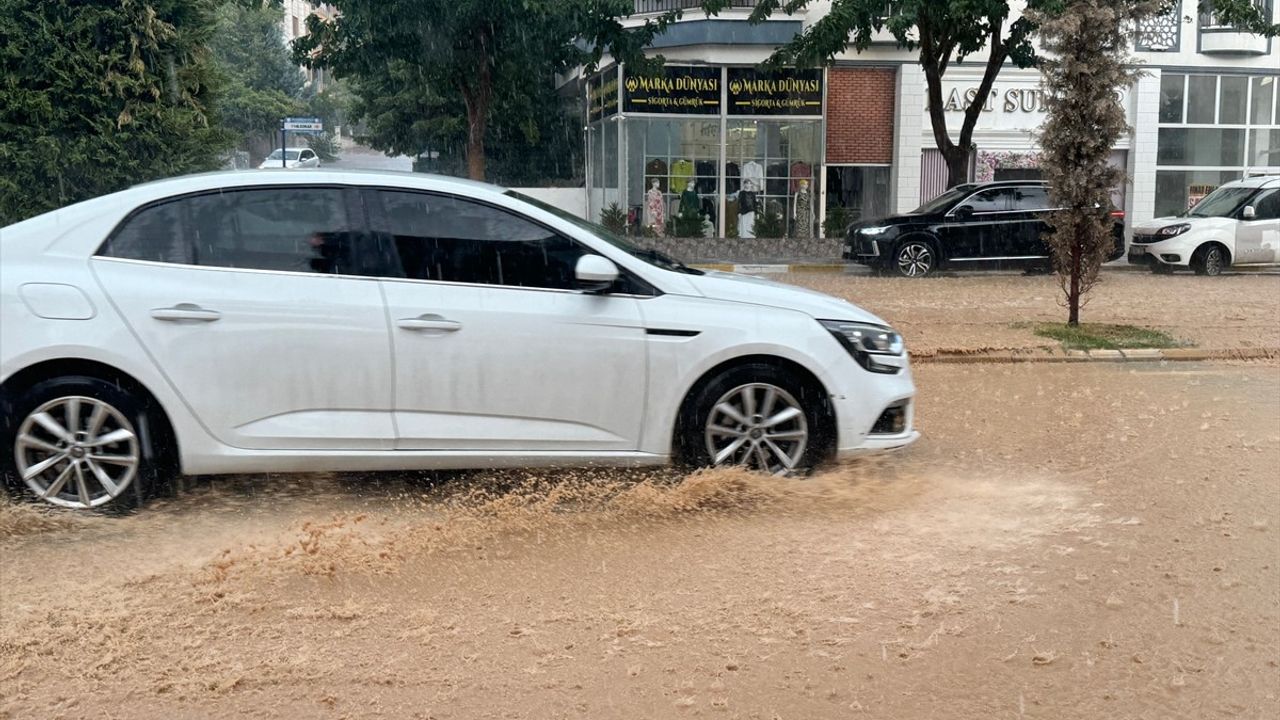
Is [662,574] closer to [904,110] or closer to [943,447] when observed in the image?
[943,447]

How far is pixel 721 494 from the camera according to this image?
6.18 m

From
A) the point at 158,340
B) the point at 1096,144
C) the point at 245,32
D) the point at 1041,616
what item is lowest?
the point at 1041,616

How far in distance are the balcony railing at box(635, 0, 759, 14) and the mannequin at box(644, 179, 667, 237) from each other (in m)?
3.87

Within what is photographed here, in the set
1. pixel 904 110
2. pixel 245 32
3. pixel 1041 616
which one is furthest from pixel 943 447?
pixel 245 32

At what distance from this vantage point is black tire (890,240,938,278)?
Result: 21641 mm

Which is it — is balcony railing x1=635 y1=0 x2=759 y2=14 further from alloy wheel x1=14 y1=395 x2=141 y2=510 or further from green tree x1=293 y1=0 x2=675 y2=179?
alloy wheel x1=14 y1=395 x2=141 y2=510

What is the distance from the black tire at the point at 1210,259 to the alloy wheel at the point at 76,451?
20219 millimetres

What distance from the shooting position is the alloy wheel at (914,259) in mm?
21641


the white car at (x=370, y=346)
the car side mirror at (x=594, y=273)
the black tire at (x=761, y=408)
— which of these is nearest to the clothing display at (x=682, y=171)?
the white car at (x=370, y=346)

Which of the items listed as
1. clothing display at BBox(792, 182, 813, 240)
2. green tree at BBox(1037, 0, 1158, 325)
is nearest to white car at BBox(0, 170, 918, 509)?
green tree at BBox(1037, 0, 1158, 325)

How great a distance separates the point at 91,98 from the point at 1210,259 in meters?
18.6

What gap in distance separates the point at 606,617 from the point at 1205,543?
280 cm

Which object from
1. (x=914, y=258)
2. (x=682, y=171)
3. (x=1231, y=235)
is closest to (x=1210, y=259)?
Answer: (x=1231, y=235)

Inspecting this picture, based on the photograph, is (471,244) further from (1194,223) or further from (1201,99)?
(1201,99)
